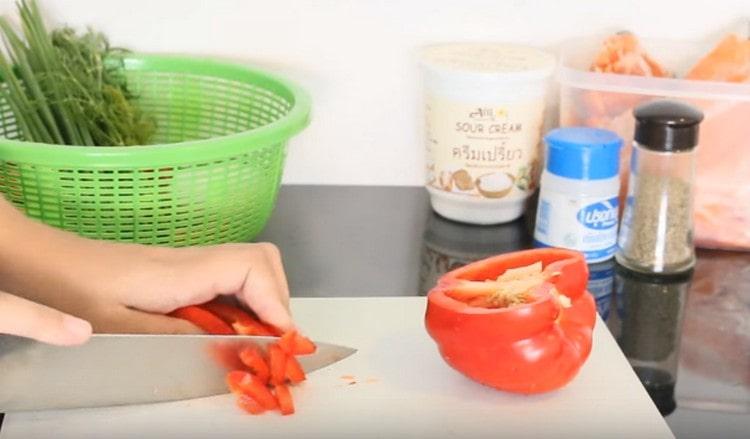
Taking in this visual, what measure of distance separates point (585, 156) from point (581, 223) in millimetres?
63

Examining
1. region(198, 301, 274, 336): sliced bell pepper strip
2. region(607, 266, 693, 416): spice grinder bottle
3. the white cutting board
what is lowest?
region(607, 266, 693, 416): spice grinder bottle

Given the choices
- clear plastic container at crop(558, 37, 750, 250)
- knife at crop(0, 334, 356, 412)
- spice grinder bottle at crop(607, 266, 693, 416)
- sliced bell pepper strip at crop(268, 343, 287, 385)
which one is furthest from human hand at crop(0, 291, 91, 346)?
clear plastic container at crop(558, 37, 750, 250)

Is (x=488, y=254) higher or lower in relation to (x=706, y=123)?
lower

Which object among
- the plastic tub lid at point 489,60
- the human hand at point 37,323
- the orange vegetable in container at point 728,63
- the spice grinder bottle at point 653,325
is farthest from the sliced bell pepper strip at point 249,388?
the orange vegetable in container at point 728,63

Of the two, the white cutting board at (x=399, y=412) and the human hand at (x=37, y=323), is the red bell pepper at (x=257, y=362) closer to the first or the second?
the white cutting board at (x=399, y=412)

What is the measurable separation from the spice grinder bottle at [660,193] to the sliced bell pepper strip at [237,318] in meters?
0.37

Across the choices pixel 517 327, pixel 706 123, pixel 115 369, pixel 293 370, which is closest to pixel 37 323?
pixel 115 369

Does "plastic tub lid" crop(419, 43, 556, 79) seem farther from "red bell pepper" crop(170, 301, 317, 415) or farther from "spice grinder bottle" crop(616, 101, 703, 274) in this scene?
"red bell pepper" crop(170, 301, 317, 415)

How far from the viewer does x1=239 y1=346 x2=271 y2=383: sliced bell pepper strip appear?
0.85m

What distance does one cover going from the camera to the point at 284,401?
83 cm

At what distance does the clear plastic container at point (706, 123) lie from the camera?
3.54ft

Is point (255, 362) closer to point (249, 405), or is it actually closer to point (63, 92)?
point (249, 405)

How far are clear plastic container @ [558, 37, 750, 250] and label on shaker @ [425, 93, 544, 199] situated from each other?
0.04 meters

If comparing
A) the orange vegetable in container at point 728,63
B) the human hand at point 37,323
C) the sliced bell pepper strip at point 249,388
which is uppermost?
the orange vegetable in container at point 728,63
